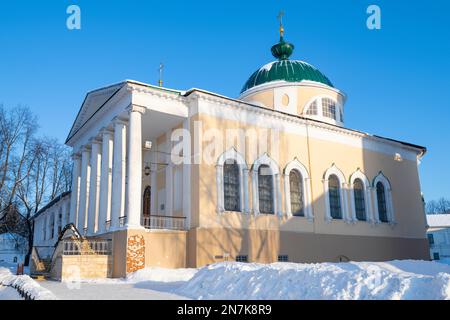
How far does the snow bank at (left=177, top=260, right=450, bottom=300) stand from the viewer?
6527mm

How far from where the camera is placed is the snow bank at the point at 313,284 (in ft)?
21.4

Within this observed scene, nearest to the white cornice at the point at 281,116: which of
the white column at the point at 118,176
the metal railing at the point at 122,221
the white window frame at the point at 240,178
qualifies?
the white window frame at the point at 240,178

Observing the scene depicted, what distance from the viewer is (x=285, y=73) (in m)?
25.9

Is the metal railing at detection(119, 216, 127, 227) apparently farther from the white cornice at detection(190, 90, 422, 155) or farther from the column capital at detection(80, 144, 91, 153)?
the column capital at detection(80, 144, 91, 153)

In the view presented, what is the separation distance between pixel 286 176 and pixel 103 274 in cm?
941

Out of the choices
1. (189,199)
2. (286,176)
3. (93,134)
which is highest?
(93,134)

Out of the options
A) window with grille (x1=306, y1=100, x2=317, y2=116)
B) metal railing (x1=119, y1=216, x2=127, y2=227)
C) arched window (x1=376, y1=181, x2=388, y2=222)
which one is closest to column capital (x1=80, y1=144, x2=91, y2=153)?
metal railing (x1=119, y1=216, x2=127, y2=227)

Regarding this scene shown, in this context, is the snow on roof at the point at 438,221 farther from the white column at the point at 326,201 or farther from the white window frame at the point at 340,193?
the white column at the point at 326,201

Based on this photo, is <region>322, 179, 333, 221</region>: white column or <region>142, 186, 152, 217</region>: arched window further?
<region>142, 186, 152, 217</region>: arched window

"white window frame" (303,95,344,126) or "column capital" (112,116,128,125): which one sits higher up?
"white window frame" (303,95,344,126)

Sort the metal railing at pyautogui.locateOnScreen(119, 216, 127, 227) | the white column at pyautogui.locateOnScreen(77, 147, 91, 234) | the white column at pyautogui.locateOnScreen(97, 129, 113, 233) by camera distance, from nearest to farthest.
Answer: the metal railing at pyautogui.locateOnScreen(119, 216, 127, 227) < the white column at pyautogui.locateOnScreen(97, 129, 113, 233) < the white column at pyautogui.locateOnScreen(77, 147, 91, 234)
